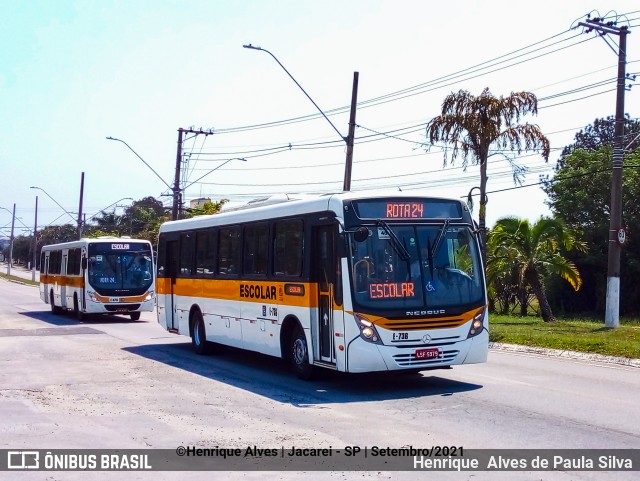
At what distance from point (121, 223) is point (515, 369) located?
316ft

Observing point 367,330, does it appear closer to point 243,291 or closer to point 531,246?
point 243,291

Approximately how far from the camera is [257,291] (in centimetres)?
1567

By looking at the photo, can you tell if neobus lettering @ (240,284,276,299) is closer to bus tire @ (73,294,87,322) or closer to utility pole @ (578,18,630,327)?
utility pole @ (578,18,630,327)

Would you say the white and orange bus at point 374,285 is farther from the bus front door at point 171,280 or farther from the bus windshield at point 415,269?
the bus front door at point 171,280

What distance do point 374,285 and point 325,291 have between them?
1.01 metres

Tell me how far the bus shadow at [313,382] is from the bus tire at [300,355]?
0.49 ft

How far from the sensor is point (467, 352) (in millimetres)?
13016

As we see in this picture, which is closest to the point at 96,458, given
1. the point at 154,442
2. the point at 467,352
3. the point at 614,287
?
the point at 154,442

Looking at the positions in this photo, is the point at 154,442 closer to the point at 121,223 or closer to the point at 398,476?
the point at 398,476

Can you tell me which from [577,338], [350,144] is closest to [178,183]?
[350,144]

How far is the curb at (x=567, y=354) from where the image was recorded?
16594 millimetres

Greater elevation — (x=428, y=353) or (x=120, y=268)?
(x=120, y=268)

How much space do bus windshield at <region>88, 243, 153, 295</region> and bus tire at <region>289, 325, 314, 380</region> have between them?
16.9 metres

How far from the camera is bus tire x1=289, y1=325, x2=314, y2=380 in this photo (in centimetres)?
1391
